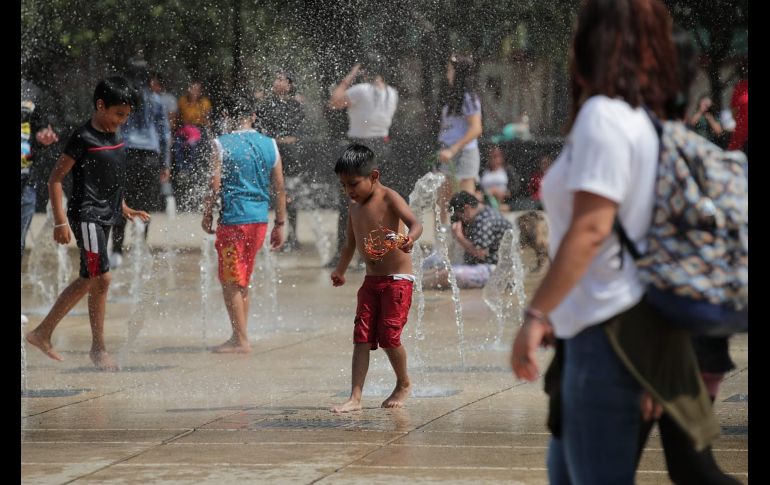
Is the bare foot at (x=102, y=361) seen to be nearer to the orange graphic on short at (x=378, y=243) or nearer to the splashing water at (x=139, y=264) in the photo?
the orange graphic on short at (x=378, y=243)

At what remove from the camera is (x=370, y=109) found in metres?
12.2

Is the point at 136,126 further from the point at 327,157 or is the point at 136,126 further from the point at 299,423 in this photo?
the point at 299,423

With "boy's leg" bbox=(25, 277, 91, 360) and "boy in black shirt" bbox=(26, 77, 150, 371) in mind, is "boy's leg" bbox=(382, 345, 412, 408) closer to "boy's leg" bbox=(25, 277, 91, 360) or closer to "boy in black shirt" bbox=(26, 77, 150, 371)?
"boy in black shirt" bbox=(26, 77, 150, 371)

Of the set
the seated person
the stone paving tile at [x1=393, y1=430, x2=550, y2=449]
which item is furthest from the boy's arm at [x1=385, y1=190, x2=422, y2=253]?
the seated person

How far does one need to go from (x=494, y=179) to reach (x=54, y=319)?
737 cm

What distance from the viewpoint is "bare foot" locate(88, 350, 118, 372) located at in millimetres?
7172

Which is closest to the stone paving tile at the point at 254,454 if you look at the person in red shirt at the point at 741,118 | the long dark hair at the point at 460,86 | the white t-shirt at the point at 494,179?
the person in red shirt at the point at 741,118

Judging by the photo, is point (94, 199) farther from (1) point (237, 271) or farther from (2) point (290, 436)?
(2) point (290, 436)

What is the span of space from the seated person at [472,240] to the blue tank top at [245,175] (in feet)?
8.77

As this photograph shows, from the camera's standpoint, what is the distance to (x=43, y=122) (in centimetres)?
1016

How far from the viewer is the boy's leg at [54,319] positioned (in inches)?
279

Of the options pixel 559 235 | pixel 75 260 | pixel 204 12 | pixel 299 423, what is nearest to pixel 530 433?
pixel 299 423

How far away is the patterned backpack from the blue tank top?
5392mm
